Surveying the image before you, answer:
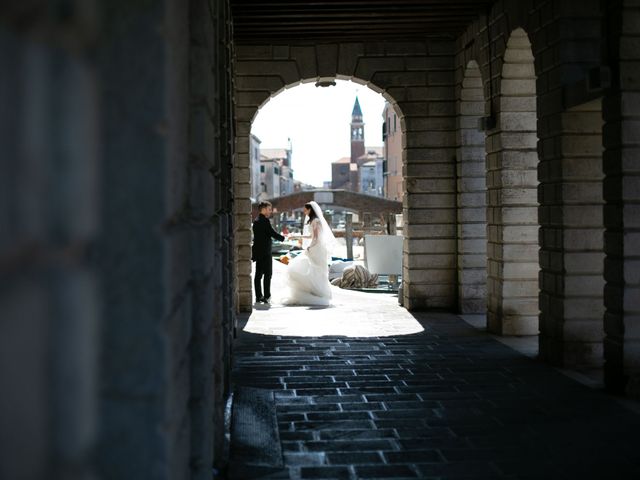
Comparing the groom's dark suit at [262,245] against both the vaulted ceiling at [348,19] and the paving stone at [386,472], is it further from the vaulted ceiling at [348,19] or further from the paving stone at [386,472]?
the paving stone at [386,472]

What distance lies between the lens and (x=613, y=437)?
4.94 metres

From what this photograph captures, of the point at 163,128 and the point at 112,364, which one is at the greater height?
the point at 163,128

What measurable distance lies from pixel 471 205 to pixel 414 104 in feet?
5.99

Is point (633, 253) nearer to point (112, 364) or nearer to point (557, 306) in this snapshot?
point (557, 306)

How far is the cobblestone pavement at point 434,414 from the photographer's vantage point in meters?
4.44

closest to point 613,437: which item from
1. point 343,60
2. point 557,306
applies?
point 557,306

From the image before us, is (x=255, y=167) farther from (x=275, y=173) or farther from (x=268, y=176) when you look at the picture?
(x=275, y=173)

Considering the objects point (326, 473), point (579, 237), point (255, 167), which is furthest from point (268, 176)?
point (326, 473)

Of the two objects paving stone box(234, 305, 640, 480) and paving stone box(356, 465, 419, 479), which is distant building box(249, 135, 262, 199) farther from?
paving stone box(356, 465, 419, 479)

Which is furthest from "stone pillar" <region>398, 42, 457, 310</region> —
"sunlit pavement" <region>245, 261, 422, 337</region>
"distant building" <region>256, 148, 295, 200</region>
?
"distant building" <region>256, 148, 295, 200</region>

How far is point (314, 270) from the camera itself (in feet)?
40.6

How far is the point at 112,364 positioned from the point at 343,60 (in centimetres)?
1030

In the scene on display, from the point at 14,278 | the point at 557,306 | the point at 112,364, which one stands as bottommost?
the point at 557,306

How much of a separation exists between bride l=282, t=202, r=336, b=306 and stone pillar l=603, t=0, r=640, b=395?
6666 mm
